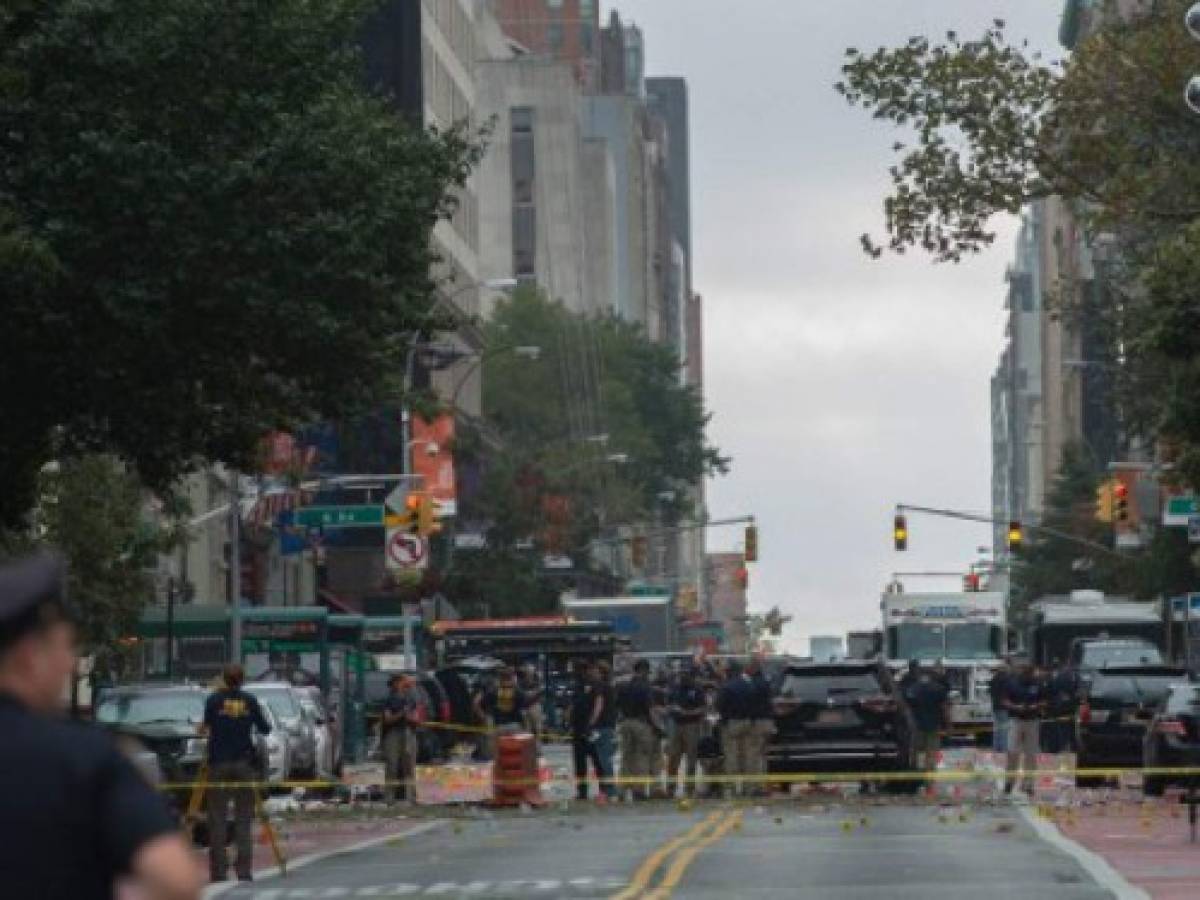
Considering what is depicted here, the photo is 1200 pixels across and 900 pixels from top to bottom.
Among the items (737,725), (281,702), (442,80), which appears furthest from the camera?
(442,80)

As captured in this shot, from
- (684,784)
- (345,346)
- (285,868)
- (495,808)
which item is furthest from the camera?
(684,784)

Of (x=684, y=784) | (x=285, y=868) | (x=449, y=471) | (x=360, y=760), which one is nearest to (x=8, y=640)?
(x=285, y=868)

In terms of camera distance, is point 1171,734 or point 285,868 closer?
point 285,868

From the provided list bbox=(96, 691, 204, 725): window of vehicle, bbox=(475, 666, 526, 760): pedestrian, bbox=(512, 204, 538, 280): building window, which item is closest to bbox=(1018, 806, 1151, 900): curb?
bbox=(96, 691, 204, 725): window of vehicle

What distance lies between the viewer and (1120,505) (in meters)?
78.6

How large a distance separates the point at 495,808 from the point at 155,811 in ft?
120

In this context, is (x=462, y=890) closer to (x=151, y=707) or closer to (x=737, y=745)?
(x=151, y=707)

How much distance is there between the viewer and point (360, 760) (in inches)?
2694

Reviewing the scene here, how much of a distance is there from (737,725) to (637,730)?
2.05 meters

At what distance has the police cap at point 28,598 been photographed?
6473 millimetres

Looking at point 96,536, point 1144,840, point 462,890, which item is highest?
point 96,536

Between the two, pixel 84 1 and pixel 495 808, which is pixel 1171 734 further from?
pixel 84 1

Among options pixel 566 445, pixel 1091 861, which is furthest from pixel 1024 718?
pixel 566 445

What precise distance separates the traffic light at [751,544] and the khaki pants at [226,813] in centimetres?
7782
